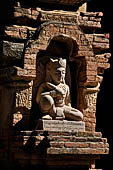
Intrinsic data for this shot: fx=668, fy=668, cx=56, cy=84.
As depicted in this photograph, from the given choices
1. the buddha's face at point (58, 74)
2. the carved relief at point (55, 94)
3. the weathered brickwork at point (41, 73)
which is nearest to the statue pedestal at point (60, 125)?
the carved relief at point (55, 94)

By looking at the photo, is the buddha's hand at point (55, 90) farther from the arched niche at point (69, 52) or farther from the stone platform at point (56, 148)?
the stone platform at point (56, 148)

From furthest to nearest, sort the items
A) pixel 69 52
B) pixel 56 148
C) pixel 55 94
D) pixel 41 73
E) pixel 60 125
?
pixel 69 52 → pixel 41 73 → pixel 55 94 → pixel 60 125 → pixel 56 148

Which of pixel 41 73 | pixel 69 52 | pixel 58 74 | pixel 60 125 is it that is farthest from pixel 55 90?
pixel 69 52

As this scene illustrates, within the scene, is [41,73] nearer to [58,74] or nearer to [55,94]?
[58,74]

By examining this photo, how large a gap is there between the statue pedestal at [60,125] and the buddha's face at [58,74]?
0.77 m

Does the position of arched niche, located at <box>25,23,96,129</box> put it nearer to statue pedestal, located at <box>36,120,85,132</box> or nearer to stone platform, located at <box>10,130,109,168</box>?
statue pedestal, located at <box>36,120,85,132</box>

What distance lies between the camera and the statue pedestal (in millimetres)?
11812

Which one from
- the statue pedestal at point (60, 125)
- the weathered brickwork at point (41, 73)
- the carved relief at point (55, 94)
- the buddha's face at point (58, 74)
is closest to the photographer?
the weathered brickwork at point (41, 73)

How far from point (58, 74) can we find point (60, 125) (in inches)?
36.9

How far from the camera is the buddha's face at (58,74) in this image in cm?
1216

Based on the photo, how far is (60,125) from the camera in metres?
12.0

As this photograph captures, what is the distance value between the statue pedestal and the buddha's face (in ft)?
2.54

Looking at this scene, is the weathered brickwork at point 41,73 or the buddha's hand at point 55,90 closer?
the weathered brickwork at point 41,73

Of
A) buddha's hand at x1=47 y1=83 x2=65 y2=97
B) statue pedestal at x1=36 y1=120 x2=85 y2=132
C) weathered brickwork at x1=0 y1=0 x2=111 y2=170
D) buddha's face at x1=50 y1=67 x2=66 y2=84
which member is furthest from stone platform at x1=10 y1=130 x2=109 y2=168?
buddha's face at x1=50 y1=67 x2=66 y2=84
